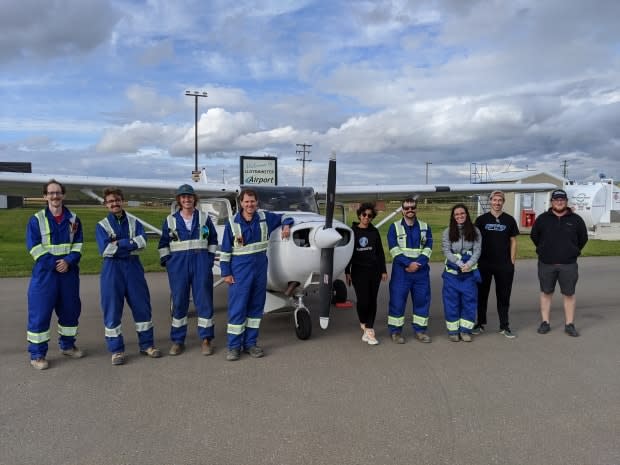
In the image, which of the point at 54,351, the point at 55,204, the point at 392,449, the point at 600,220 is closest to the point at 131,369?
the point at 54,351

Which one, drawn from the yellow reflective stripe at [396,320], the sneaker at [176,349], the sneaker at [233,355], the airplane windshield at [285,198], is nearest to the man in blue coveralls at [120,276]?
the sneaker at [176,349]

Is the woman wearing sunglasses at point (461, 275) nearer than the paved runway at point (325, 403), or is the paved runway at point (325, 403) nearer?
the paved runway at point (325, 403)

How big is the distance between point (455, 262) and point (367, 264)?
1015mm

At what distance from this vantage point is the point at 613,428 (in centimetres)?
319

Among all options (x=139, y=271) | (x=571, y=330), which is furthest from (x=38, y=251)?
(x=571, y=330)

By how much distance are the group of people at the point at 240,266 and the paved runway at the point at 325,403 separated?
0.28 m

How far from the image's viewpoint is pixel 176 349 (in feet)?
16.0

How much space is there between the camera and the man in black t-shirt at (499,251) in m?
5.48

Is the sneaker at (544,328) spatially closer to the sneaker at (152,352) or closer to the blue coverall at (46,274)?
Answer: the sneaker at (152,352)

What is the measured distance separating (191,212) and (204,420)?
2.32m

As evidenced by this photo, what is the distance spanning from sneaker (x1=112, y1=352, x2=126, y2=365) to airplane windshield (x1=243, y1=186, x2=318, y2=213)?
253 centimetres

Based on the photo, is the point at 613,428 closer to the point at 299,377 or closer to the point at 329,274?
the point at 299,377

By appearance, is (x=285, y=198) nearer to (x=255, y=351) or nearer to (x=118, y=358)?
(x=255, y=351)

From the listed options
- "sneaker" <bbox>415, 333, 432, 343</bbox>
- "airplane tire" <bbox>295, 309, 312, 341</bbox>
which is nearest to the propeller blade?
"airplane tire" <bbox>295, 309, 312, 341</bbox>
